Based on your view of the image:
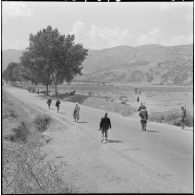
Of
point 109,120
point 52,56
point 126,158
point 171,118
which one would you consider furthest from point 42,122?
point 52,56

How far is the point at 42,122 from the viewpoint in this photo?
31609mm

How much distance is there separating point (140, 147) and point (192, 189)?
7.24 m

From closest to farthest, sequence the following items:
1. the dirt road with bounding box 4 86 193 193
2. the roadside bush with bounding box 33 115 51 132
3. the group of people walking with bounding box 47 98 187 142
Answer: the dirt road with bounding box 4 86 193 193 → the group of people walking with bounding box 47 98 187 142 → the roadside bush with bounding box 33 115 51 132

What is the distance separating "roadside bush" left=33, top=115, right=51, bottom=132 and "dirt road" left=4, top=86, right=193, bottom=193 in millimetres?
3742

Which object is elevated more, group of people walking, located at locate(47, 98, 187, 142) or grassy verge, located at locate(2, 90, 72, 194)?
group of people walking, located at locate(47, 98, 187, 142)

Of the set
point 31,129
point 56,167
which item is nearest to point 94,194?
point 56,167

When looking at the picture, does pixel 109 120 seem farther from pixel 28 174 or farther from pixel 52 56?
pixel 52 56

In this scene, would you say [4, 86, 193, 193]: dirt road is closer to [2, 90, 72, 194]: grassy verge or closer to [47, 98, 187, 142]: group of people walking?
[47, 98, 187, 142]: group of people walking

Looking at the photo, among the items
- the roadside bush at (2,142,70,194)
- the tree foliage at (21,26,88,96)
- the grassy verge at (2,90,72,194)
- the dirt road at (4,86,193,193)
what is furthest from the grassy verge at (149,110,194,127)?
the tree foliage at (21,26,88,96)

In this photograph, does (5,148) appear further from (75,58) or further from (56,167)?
(75,58)

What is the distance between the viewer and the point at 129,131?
24.2 m

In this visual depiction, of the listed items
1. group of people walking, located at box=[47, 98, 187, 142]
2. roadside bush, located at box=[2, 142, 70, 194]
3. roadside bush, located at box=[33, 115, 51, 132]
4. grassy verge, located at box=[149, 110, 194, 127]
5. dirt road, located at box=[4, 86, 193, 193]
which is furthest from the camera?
roadside bush, located at box=[33, 115, 51, 132]

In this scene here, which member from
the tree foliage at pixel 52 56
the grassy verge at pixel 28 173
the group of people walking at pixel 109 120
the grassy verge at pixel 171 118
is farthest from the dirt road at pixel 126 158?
the tree foliage at pixel 52 56

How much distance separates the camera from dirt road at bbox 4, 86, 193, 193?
12648 millimetres
